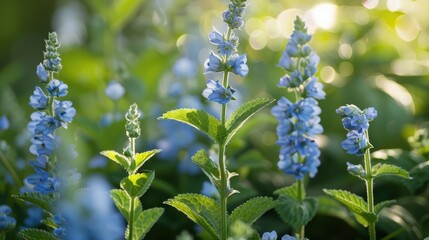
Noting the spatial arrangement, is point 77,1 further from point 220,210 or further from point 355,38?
point 220,210

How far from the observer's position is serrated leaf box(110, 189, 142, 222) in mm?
997

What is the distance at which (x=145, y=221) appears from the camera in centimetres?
102

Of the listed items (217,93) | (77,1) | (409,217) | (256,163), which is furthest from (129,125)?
(77,1)

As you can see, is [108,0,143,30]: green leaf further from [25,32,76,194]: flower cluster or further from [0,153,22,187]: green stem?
[25,32,76,194]: flower cluster

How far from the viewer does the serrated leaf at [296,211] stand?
1.06 meters

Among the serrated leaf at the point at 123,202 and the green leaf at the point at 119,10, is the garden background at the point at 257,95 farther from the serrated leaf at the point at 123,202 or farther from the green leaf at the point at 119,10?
the serrated leaf at the point at 123,202

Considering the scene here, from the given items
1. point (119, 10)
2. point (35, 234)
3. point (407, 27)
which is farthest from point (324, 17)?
point (35, 234)

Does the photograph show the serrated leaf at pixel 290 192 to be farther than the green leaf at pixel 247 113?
Yes

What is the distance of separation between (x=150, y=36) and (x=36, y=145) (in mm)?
1486

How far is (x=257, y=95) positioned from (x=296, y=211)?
37.2 inches

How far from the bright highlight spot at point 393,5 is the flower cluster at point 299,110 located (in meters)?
1.12

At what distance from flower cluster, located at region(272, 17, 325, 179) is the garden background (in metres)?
0.27

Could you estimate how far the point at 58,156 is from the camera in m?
1.03

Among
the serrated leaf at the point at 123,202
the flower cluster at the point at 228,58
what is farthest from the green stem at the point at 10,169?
the flower cluster at the point at 228,58
